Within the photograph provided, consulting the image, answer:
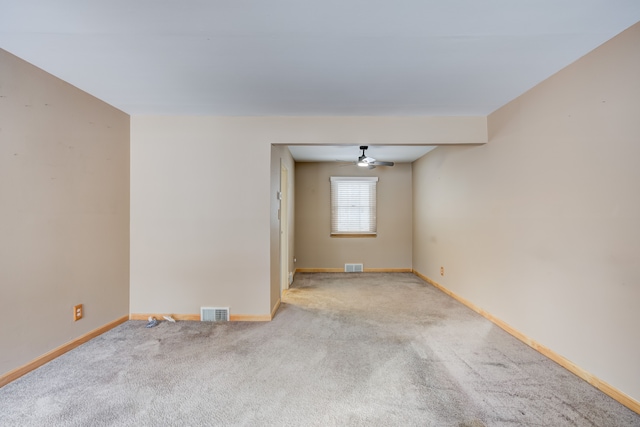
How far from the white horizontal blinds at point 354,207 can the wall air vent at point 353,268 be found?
715 mm

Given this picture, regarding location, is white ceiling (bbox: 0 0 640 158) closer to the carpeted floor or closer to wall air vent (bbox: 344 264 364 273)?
the carpeted floor

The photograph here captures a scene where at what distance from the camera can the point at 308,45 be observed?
1.91 meters

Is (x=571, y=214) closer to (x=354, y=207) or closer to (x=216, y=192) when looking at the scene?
(x=216, y=192)

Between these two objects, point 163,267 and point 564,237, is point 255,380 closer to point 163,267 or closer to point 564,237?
point 163,267

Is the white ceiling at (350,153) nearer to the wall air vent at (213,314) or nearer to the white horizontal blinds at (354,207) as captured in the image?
the white horizontal blinds at (354,207)

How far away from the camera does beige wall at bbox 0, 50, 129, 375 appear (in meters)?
2.06

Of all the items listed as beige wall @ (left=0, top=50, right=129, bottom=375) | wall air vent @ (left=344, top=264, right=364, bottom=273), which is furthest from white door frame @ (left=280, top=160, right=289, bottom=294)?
beige wall @ (left=0, top=50, right=129, bottom=375)

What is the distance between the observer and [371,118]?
330 centimetres

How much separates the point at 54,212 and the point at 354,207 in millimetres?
4819

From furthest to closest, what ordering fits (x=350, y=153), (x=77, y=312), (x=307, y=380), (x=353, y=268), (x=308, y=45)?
(x=353, y=268) → (x=350, y=153) → (x=77, y=312) → (x=307, y=380) → (x=308, y=45)

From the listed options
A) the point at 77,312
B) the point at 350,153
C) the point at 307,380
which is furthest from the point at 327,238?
the point at 77,312

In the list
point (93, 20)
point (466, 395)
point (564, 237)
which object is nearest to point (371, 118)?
point (564, 237)

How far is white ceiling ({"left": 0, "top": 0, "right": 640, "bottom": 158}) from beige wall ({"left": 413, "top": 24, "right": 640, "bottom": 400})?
28cm

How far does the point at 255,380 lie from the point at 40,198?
2.26 meters
